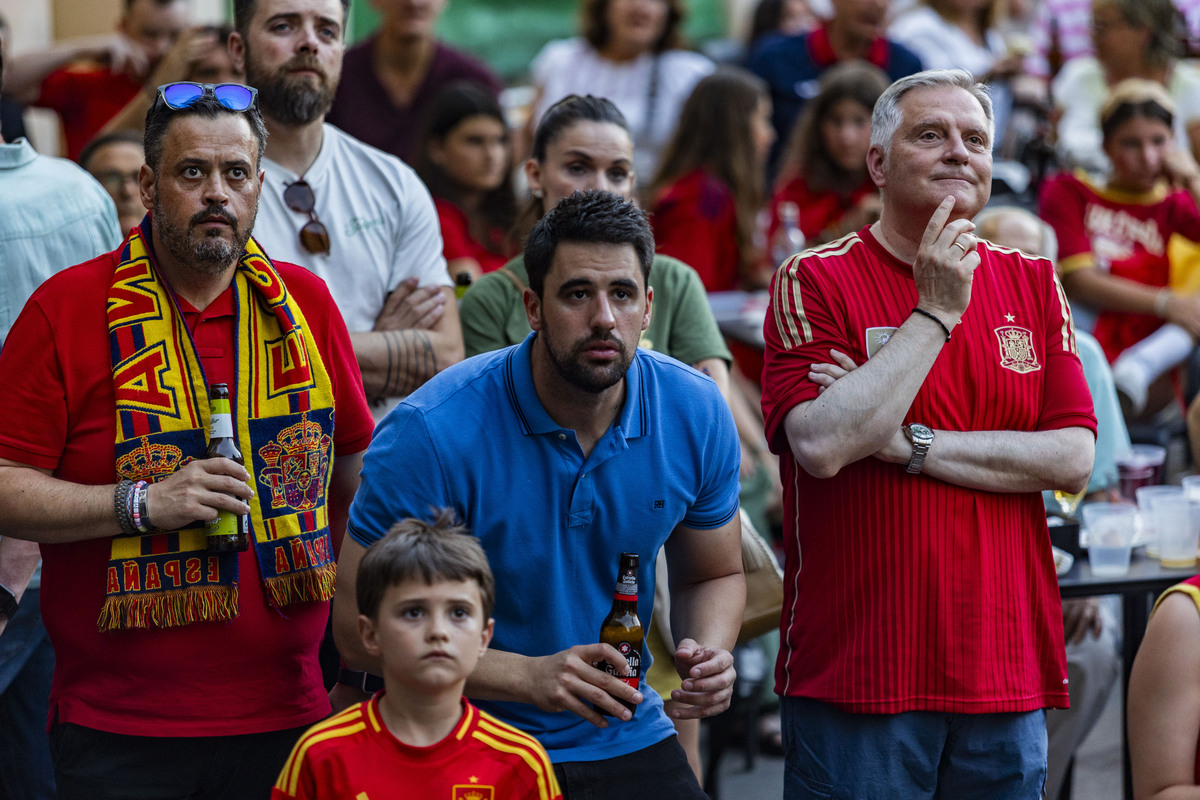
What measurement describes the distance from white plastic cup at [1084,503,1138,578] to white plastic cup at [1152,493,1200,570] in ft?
0.27

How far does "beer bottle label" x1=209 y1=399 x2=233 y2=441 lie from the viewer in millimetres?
2740

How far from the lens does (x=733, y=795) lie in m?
4.87

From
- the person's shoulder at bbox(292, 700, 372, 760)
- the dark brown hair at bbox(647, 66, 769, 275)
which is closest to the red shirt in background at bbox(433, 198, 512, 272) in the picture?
the dark brown hair at bbox(647, 66, 769, 275)

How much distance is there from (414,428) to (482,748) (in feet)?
2.11

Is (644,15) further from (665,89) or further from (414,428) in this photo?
(414,428)

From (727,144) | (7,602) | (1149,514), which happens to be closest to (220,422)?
(7,602)

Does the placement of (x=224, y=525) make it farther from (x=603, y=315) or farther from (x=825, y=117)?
(x=825, y=117)

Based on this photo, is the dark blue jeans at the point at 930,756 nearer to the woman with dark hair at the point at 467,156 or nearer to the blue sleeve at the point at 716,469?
the blue sleeve at the point at 716,469

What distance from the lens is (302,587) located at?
2844 mm

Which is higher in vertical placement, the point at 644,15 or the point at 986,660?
the point at 644,15

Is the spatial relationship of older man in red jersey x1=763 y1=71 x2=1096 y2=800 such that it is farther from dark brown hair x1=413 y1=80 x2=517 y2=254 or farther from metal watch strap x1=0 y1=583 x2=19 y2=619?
dark brown hair x1=413 y1=80 x2=517 y2=254

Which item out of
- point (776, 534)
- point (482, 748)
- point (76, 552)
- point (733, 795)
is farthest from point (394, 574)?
point (776, 534)

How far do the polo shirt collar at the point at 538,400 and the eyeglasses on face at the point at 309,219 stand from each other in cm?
97

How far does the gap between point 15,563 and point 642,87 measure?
4829 millimetres
